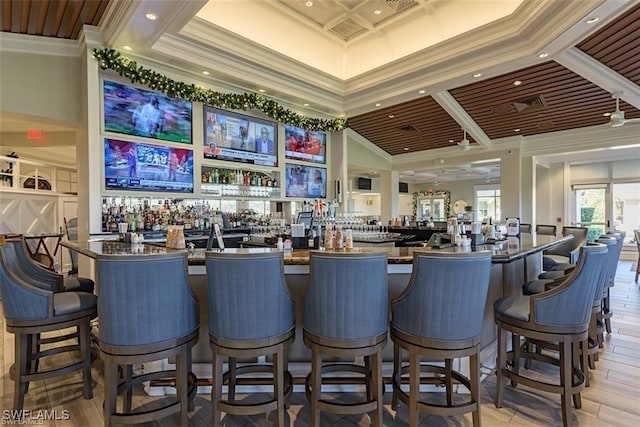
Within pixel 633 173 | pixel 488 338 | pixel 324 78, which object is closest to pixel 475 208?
pixel 633 173

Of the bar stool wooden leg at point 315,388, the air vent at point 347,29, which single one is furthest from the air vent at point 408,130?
the bar stool wooden leg at point 315,388

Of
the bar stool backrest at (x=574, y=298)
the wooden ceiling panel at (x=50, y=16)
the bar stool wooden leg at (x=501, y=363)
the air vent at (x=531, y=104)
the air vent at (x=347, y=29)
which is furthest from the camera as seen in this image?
the air vent at (x=531, y=104)

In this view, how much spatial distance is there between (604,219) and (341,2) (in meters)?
10.4

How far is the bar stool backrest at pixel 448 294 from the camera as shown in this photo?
2.00 meters

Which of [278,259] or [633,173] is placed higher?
[633,173]

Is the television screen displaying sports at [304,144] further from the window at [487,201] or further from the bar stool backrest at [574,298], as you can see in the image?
the window at [487,201]

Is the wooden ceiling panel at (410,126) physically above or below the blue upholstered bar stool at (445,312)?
above

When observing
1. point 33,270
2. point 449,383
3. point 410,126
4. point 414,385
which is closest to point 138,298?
point 414,385

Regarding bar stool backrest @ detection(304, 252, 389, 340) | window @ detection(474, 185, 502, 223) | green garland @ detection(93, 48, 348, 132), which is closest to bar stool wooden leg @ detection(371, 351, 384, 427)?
bar stool backrest @ detection(304, 252, 389, 340)

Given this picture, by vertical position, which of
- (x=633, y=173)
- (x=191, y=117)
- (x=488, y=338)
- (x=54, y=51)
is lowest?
(x=488, y=338)

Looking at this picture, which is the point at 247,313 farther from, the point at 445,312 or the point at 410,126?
the point at 410,126

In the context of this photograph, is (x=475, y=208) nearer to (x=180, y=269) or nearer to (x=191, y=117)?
(x=191, y=117)

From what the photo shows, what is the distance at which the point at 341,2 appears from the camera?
517 centimetres

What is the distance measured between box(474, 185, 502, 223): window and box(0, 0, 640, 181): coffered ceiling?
8457mm
